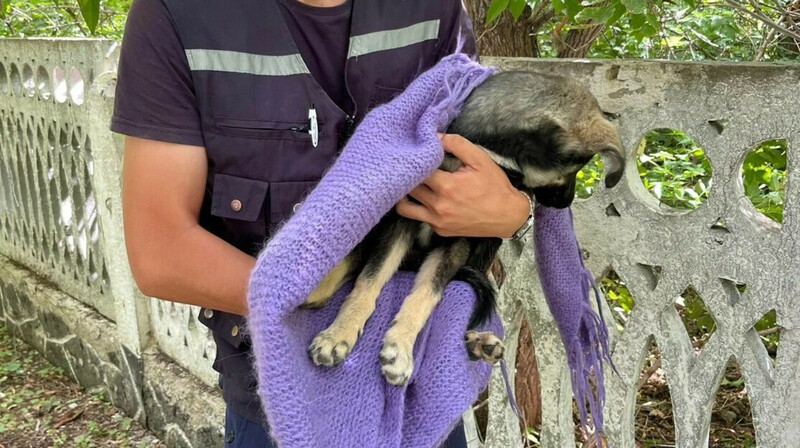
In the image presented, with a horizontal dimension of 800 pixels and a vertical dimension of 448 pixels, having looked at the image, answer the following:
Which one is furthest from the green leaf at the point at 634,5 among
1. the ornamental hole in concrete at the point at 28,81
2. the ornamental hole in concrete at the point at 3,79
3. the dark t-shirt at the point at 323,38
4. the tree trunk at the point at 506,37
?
the ornamental hole in concrete at the point at 3,79

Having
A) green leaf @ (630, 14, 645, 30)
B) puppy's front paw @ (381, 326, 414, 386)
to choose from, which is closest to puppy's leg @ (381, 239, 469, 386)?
puppy's front paw @ (381, 326, 414, 386)

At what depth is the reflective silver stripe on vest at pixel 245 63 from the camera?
64.8 inches

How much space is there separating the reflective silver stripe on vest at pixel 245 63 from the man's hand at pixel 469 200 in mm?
415

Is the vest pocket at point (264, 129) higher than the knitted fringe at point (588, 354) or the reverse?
higher

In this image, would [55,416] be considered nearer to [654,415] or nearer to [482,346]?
[654,415]

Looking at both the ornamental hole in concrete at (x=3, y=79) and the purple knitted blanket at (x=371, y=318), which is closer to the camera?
the purple knitted blanket at (x=371, y=318)

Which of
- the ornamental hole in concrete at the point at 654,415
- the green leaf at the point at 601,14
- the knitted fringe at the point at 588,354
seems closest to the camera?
the knitted fringe at the point at 588,354

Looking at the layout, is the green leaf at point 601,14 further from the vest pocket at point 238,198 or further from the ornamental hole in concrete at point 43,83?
the ornamental hole in concrete at point 43,83

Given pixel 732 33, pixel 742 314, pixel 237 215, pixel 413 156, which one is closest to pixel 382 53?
pixel 413 156

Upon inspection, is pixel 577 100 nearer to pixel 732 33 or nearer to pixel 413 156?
pixel 413 156

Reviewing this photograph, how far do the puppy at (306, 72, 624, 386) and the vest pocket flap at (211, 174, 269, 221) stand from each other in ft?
1.22

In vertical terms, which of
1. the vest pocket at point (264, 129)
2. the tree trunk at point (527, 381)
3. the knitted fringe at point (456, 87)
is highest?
the knitted fringe at point (456, 87)

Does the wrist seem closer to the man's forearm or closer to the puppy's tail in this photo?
the puppy's tail

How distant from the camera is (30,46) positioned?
197 inches
